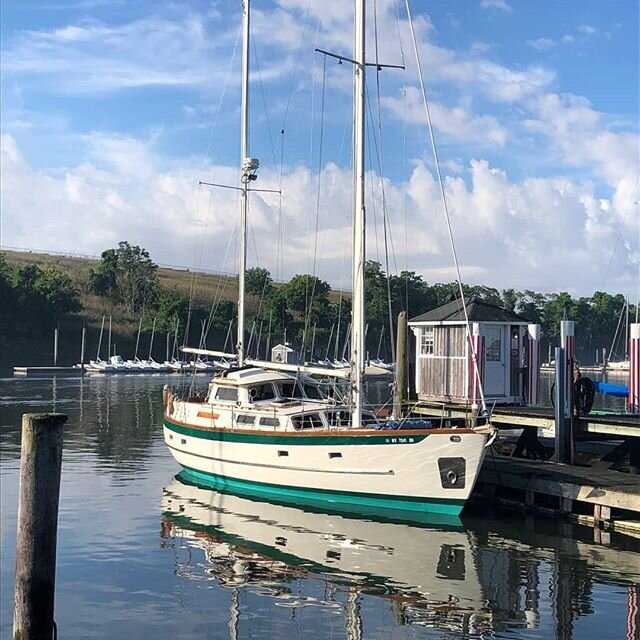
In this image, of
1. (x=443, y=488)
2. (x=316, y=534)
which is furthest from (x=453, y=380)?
(x=316, y=534)

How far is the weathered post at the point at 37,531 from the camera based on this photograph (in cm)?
1082

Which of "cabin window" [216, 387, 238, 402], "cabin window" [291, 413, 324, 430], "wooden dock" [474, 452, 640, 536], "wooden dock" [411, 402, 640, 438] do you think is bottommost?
"wooden dock" [474, 452, 640, 536]

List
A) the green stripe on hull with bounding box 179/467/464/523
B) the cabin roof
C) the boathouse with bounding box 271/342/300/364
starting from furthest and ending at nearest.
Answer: the boathouse with bounding box 271/342/300/364 → the cabin roof → the green stripe on hull with bounding box 179/467/464/523

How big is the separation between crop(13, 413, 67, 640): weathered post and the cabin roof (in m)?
17.6

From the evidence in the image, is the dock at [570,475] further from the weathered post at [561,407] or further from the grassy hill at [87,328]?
the grassy hill at [87,328]

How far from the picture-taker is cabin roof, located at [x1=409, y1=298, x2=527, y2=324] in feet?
88.7

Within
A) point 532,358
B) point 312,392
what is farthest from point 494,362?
point 312,392

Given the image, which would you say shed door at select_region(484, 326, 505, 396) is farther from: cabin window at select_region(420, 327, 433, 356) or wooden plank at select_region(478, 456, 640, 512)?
wooden plank at select_region(478, 456, 640, 512)

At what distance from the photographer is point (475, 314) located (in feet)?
89.0

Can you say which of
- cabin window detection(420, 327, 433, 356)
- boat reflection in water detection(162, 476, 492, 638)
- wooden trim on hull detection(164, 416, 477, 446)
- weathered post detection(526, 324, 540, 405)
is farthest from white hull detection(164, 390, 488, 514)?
weathered post detection(526, 324, 540, 405)

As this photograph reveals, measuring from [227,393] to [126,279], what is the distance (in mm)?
120733

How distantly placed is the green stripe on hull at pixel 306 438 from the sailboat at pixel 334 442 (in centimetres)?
3

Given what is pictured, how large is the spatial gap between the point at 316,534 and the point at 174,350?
110 m

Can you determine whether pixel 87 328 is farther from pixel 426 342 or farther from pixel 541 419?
pixel 541 419
